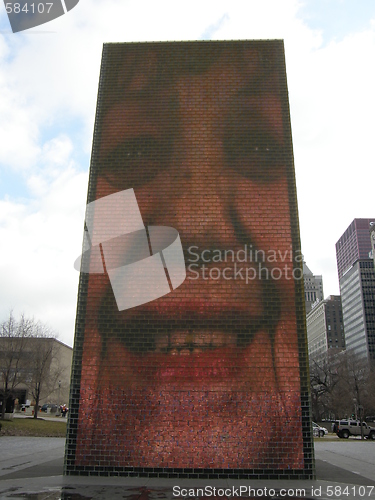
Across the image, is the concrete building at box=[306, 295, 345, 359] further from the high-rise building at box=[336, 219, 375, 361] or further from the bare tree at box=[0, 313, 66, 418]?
the bare tree at box=[0, 313, 66, 418]

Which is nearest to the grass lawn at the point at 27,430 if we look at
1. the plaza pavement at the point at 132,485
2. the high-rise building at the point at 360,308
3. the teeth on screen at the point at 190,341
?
the plaza pavement at the point at 132,485

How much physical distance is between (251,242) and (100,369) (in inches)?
201

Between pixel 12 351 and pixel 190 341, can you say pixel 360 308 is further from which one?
pixel 190 341

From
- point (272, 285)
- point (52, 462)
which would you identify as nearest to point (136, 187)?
point (272, 285)

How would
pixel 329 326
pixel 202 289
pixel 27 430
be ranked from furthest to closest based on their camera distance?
pixel 329 326
pixel 27 430
pixel 202 289

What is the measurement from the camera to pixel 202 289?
10.8 m

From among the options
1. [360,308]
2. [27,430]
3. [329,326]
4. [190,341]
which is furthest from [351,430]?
[329,326]

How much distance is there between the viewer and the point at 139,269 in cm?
1106

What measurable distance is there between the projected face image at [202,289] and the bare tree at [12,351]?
28.4m

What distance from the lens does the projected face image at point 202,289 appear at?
9773 mm

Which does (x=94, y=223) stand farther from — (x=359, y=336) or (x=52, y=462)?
(x=359, y=336)

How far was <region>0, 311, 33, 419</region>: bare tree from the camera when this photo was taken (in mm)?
35531

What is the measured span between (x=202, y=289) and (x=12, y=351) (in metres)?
30.3

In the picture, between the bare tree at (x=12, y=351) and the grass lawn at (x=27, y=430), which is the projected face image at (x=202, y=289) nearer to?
the grass lawn at (x=27, y=430)
